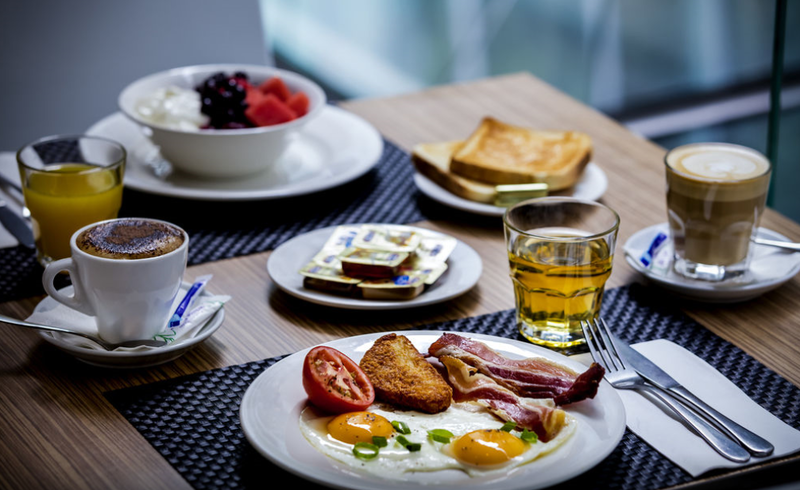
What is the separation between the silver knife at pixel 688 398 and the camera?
1.06m

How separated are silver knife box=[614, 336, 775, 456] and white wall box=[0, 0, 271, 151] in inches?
100

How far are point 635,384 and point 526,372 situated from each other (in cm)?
16

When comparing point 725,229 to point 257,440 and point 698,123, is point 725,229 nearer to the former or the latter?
point 257,440

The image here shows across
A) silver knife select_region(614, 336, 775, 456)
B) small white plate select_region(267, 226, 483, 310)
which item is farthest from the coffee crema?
silver knife select_region(614, 336, 775, 456)

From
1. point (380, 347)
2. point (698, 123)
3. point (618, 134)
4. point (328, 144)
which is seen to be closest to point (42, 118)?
point (328, 144)

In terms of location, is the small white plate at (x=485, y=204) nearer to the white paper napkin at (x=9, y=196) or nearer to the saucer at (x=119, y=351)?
the saucer at (x=119, y=351)

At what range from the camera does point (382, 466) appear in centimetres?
98

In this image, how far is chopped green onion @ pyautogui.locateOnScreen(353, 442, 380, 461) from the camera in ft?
3.25

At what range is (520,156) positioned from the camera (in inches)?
77.9

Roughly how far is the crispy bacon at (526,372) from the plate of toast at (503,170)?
0.57m

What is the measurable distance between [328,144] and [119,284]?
95 cm

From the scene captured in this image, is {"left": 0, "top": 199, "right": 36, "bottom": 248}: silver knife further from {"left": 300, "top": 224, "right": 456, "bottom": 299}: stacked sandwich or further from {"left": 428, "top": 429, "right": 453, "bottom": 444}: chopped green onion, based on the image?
{"left": 428, "top": 429, "right": 453, "bottom": 444}: chopped green onion

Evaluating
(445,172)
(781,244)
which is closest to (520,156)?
(445,172)

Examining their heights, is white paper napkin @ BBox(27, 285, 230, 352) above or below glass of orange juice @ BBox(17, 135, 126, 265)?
below
